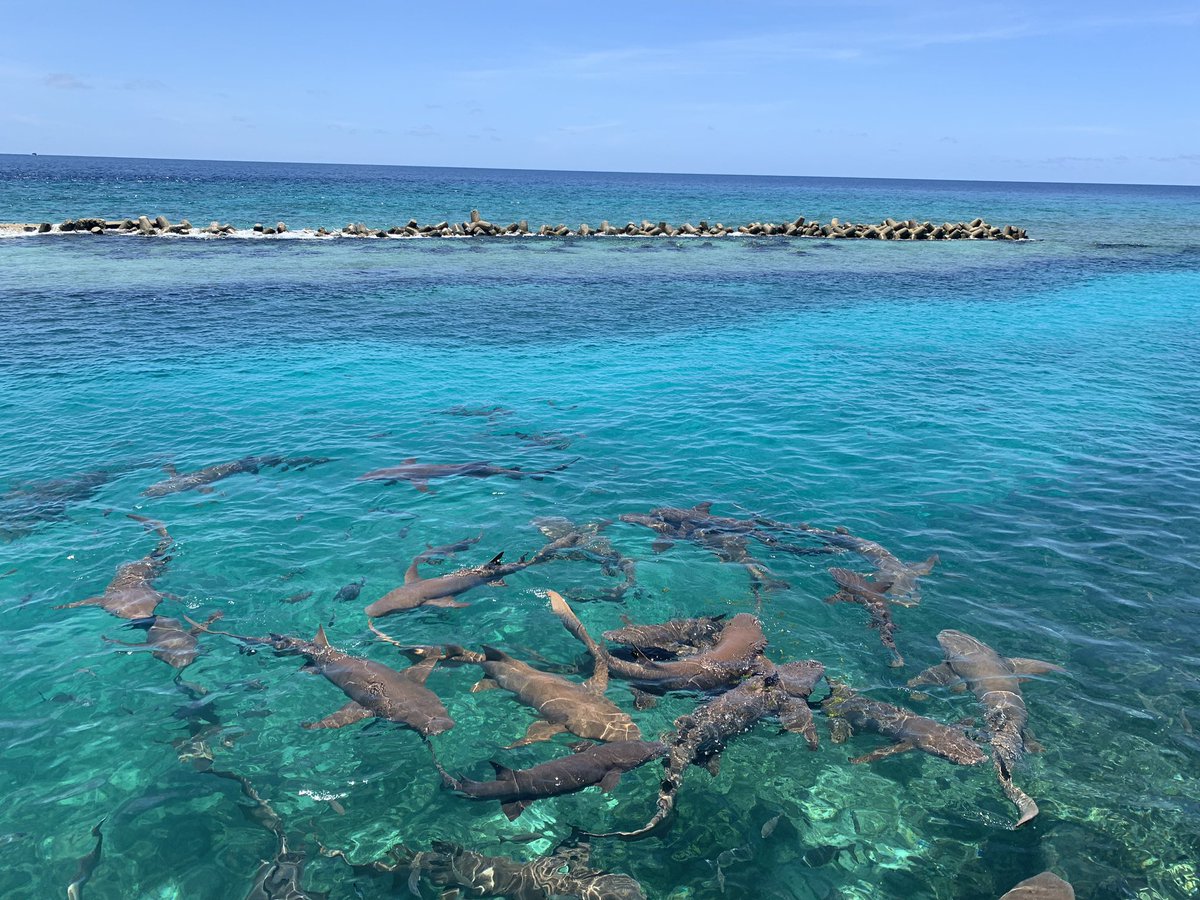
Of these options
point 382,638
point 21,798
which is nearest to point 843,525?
point 382,638

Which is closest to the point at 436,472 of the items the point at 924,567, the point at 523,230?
the point at 924,567

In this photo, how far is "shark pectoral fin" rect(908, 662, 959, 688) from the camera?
32.6ft

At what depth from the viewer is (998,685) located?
381 inches

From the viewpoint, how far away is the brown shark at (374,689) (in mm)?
9133

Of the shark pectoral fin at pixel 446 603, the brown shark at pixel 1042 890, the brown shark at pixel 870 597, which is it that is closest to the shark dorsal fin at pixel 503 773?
the shark pectoral fin at pixel 446 603

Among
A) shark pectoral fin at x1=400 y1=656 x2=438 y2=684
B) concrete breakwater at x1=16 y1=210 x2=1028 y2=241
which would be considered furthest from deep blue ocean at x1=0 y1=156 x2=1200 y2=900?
concrete breakwater at x1=16 y1=210 x2=1028 y2=241

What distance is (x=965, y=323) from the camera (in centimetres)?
3444

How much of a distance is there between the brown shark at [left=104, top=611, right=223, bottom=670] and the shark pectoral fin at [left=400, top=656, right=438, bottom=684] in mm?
3197

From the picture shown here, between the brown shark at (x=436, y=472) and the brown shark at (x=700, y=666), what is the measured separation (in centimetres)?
681

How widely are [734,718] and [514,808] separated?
2910 millimetres

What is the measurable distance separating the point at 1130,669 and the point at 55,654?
15.4m

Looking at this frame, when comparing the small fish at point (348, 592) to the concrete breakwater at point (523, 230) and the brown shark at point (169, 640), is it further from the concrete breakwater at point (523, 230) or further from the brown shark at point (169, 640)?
the concrete breakwater at point (523, 230)

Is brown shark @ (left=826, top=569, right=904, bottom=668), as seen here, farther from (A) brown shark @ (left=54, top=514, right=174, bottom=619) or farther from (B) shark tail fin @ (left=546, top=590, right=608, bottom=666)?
(A) brown shark @ (left=54, top=514, right=174, bottom=619)

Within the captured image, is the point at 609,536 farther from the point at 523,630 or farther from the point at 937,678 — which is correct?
the point at 937,678
